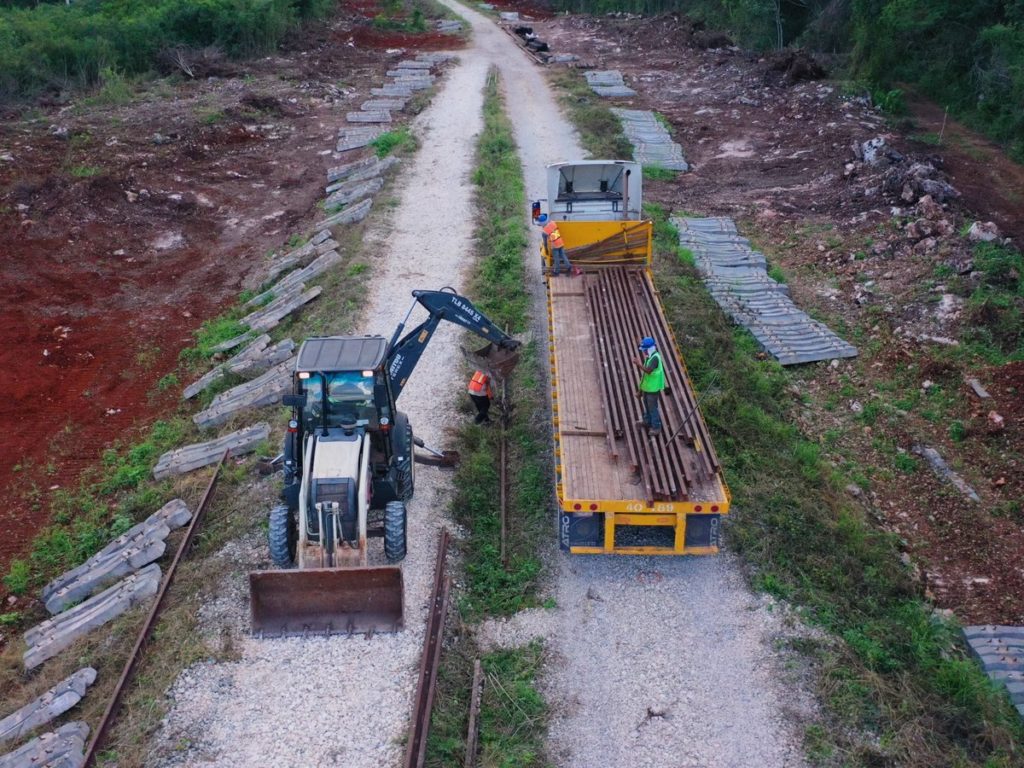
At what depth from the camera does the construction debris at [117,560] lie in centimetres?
1138

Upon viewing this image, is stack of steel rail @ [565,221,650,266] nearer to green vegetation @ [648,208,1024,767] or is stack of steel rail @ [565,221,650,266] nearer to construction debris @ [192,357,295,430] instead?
green vegetation @ [648,208,1024,767]

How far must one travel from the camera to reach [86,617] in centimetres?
1052

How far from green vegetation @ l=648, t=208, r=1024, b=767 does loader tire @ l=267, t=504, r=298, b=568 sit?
571cm

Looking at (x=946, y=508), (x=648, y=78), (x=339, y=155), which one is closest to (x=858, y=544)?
(x=946, y=508)

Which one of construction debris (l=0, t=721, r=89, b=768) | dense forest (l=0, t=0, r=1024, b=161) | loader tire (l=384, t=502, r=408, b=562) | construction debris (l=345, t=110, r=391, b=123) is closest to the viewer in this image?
construction debris (l=0, t=721, r=89, b=768)

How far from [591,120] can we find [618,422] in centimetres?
1949

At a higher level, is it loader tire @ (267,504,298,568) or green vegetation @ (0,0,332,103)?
green vegetation @ (0,0,332,103)

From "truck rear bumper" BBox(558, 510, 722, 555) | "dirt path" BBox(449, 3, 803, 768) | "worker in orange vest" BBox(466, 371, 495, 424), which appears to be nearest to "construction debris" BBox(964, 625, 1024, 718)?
"dirt path" BBox(449, 3, 803, 768)

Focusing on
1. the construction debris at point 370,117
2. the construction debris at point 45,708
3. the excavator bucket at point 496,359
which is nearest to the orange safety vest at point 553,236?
the excavator bucket at point 496,359

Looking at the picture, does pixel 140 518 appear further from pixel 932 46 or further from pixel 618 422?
pixel 932 46

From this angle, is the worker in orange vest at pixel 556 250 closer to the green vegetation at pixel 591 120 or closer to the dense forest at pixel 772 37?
the green vegetation at pixel 591 120

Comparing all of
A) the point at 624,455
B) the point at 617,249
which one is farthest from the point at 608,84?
the point at 624,455

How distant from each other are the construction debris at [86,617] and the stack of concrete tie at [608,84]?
2698 cm

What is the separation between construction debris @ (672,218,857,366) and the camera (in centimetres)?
1650
